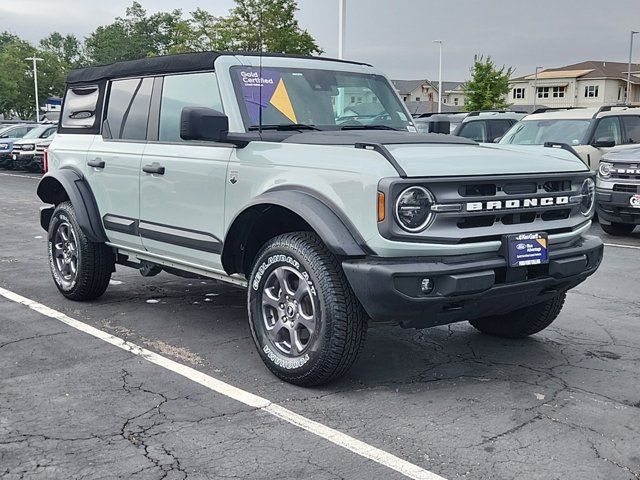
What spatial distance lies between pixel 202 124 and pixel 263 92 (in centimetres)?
78

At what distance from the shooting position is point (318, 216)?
4.05m

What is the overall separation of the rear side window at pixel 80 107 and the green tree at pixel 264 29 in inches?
1332

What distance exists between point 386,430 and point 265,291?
1.18 metres

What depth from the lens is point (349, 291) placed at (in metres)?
4.08

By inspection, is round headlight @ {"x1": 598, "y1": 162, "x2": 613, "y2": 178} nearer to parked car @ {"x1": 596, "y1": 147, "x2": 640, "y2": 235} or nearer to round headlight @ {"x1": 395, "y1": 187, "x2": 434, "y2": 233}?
parked car @ {"x1": 596, "y1": 147, "x2": 640, "y2": 235}

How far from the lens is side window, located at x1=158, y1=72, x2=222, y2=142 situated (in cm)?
511

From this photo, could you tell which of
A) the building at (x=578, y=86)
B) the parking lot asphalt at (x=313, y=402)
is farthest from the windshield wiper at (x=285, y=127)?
the building at (x=578, y=86)

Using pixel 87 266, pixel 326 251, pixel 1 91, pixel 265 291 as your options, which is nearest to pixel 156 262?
pixel 87 266

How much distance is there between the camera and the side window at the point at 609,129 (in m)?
12.7

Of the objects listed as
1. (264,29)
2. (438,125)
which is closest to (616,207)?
(438,125)

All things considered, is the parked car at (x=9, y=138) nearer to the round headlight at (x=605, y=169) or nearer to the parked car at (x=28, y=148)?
the parked car at (x=28, y=148)

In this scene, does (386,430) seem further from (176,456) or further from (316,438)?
(176,456)

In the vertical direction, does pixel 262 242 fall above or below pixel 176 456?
above

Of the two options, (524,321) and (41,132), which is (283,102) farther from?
(41,132)
